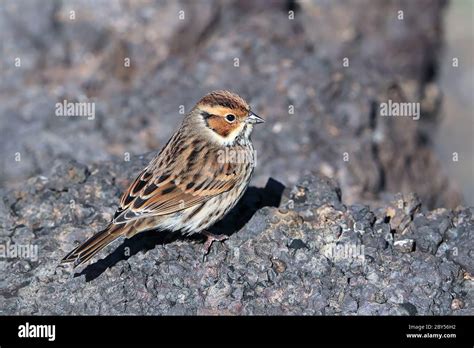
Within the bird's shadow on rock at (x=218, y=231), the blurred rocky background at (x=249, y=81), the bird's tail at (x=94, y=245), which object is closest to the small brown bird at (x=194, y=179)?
the bird's tail at (x=94, y=245)

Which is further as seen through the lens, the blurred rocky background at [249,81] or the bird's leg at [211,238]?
the blurred rocky background at [249,81]

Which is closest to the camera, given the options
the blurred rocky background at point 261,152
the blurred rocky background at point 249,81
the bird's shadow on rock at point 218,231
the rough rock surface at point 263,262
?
the rough rock surface at point 263,262

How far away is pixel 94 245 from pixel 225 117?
1.91 m

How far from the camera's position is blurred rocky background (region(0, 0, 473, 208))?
12062 millimetres

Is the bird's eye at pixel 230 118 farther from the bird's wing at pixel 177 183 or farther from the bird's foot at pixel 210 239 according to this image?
the bird's foot at pixel 210 239

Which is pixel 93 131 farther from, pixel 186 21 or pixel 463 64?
pixel 463 64

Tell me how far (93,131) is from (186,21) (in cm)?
289

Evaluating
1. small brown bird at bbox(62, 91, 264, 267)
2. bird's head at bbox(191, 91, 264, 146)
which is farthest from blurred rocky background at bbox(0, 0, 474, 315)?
bird's head at bbox(191, 91, 264, 146)

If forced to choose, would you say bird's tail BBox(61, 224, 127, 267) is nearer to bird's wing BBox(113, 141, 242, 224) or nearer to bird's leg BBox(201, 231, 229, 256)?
bird's wing BBox(113, 141, 242, 224)

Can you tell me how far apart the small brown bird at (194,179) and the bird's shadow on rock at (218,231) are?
140 mm

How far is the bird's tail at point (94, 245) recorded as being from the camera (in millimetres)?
7965

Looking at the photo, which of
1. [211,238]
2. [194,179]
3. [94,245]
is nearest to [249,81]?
[194,179]

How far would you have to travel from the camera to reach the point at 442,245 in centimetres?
851

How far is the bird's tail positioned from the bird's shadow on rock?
0.76 feet
